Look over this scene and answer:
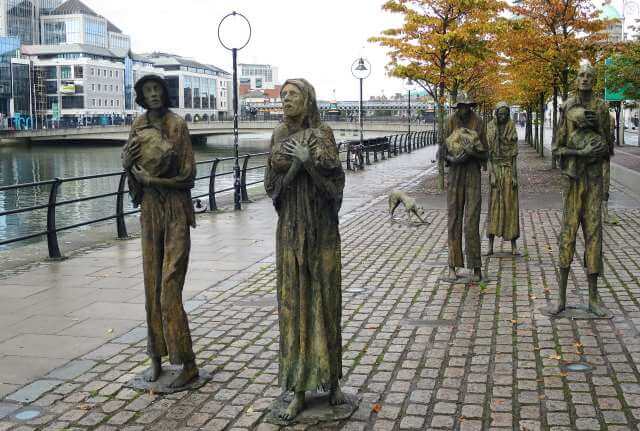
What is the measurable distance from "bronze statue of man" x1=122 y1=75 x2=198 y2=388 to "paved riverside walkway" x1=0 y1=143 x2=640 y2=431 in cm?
A: 45

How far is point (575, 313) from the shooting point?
782cm

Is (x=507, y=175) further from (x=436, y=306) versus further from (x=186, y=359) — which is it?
(x=186, y=359)

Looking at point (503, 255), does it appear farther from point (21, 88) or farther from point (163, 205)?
point (21, 88)

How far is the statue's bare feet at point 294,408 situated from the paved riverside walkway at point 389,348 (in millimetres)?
209

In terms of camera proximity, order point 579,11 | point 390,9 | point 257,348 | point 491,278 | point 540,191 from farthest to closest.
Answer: point 579,11 → point 390,9 → point 540,191 → point 491,278 → point 257,348

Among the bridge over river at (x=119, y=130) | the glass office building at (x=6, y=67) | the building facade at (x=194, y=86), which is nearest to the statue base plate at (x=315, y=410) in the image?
the bridge over river at (x=119, y=130)

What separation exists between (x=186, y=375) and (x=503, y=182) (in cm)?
716

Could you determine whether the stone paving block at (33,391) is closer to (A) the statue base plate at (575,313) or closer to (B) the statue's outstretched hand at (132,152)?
(B) the statue's outstretched hand at (132,152)

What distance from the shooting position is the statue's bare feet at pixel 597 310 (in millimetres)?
7684

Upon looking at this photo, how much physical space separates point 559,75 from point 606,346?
71.4 feet

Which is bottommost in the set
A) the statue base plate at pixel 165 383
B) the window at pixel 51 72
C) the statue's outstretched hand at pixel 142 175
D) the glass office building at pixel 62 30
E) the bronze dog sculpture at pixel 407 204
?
the statue base plate at pixel 165 383

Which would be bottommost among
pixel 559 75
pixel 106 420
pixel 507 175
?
pixel 106 420

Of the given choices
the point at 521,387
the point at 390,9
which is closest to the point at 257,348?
the point at 521,387

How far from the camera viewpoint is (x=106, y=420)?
5270 mm
